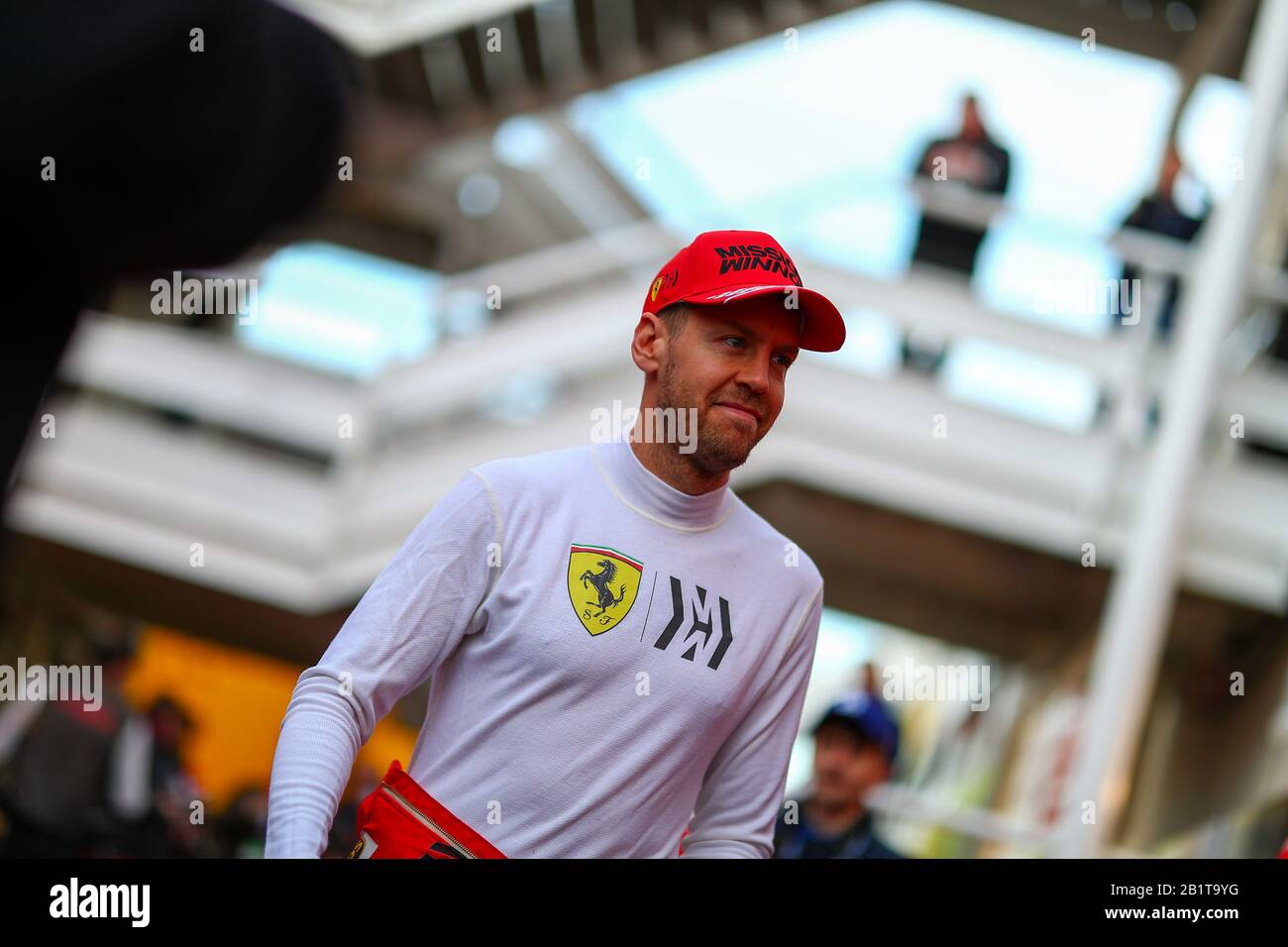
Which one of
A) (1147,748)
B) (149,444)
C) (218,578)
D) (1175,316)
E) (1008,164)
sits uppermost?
(1008,164)

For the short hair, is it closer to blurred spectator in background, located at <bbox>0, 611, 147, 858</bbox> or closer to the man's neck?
the man's neck

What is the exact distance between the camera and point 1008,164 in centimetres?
736

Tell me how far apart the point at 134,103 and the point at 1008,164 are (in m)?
6.84

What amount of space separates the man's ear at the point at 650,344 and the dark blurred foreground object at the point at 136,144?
0.94 metres

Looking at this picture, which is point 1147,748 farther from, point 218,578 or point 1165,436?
point 218,578

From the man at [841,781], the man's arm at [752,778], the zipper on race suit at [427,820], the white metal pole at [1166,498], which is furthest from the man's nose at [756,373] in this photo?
the white metal pole at [1166,498]

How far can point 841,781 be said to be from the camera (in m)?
4.00

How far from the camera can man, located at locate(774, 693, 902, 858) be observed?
3.89 metres

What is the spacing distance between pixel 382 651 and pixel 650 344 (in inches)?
21.2

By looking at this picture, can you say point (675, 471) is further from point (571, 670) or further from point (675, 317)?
point (571, 670)

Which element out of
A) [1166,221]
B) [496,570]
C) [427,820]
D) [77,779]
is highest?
[1166,221]

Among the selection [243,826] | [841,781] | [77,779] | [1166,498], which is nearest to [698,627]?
[841,781]

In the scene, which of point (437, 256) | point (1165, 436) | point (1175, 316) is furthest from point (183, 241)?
point (437, 256)

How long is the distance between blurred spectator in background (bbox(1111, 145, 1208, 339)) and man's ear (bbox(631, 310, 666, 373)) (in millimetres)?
5718
